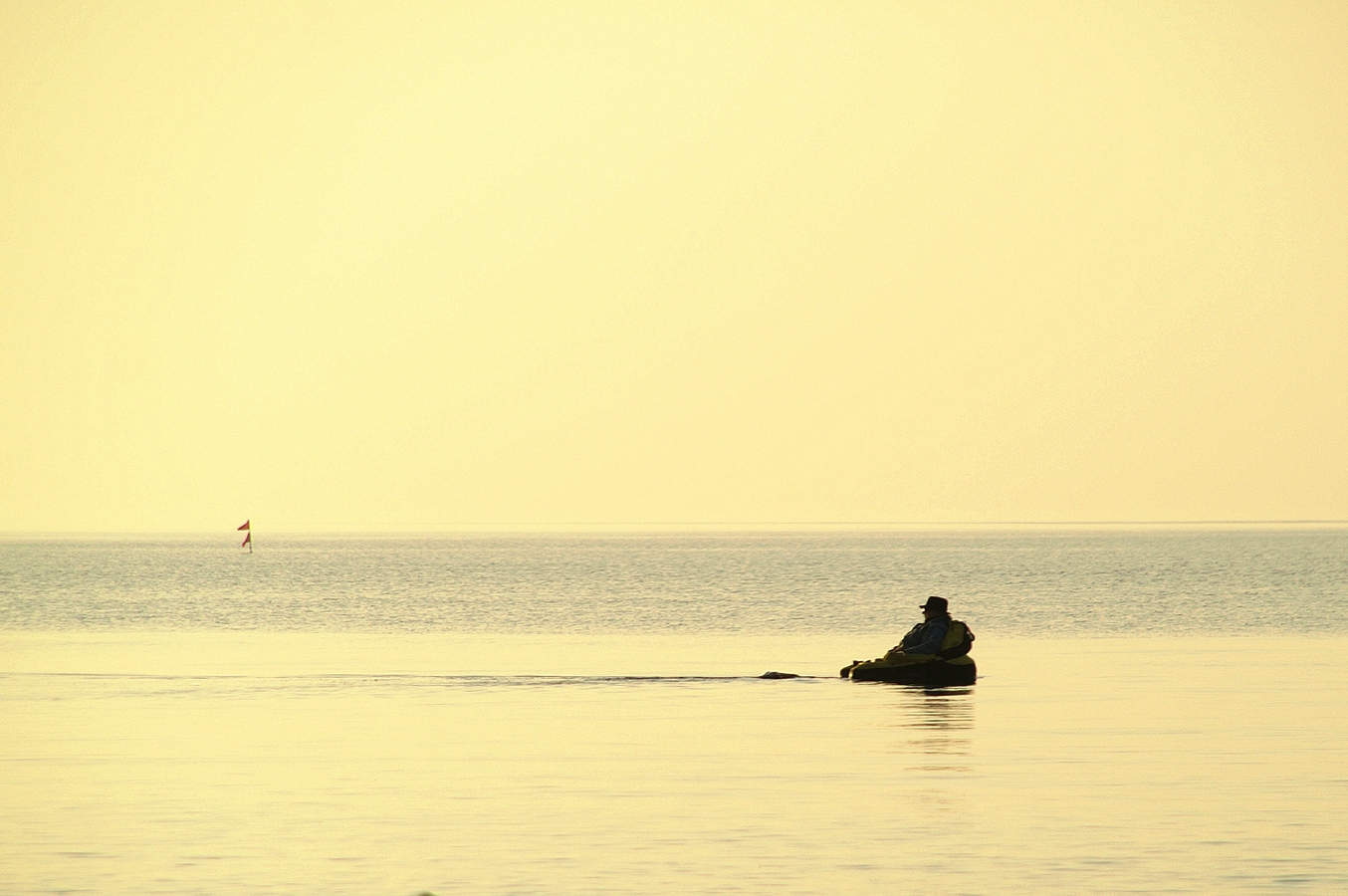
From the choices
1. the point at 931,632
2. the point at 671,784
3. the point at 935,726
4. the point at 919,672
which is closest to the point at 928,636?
the point at 931,632

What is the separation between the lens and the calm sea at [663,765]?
20.6 meters

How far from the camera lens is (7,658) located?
55.7m

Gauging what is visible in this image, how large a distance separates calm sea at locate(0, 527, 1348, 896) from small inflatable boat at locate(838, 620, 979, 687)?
4.13ft

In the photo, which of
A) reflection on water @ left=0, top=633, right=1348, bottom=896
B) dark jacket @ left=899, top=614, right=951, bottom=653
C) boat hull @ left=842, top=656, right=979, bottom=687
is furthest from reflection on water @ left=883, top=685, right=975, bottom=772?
dark jacket @ left=899, top=614, right=951, bottom=653

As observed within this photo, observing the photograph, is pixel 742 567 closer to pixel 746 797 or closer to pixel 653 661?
pixel 653 661


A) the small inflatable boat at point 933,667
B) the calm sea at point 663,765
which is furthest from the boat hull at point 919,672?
the calm sea at point 663,765

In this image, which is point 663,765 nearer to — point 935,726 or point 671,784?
point 671,784

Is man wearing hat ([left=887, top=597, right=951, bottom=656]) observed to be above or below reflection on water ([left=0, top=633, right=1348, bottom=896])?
above

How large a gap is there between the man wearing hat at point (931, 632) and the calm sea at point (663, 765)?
2.09 metres

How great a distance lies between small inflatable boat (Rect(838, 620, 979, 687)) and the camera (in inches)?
1764

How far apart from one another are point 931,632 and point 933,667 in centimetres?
99

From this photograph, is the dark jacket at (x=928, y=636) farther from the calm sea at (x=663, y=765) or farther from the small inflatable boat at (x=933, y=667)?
the calm sea at (x=663, y=765)

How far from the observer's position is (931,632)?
45750 mm

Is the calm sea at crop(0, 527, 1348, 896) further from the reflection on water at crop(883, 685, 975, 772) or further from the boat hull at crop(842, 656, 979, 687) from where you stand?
the boat hull at crop(842, 656, 979, 687)
